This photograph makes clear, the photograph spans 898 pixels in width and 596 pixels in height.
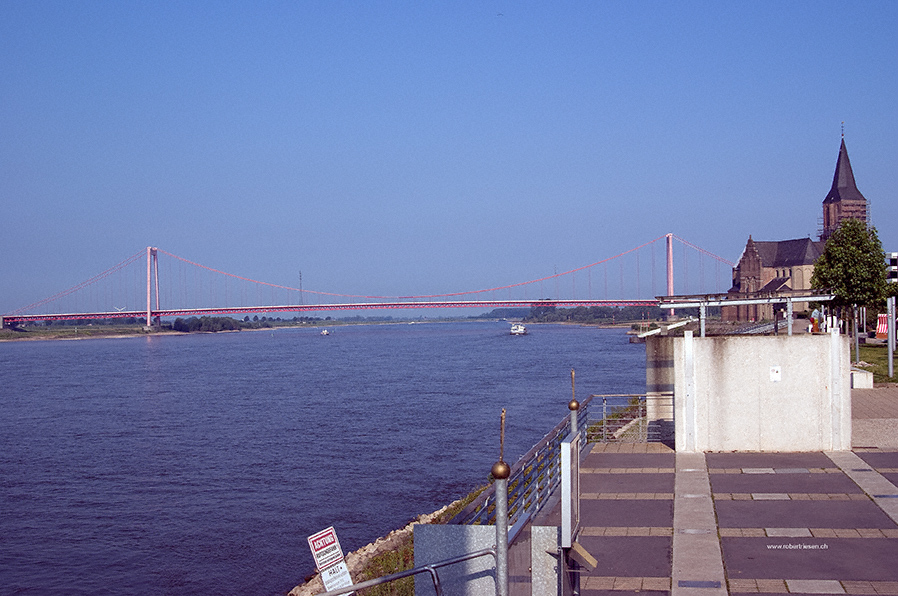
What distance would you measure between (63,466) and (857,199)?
114 meters

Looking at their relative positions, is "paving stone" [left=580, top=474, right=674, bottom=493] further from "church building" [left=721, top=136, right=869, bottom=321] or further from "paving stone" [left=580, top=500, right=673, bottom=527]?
"church building" [left=721, top=136, right=869, bottom=321]

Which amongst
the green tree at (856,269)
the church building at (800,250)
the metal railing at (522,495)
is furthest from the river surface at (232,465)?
the church building at (800,250)

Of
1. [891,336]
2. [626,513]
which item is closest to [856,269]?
[891,336]

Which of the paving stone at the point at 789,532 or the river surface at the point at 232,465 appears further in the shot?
the river surface at the point at 232,465

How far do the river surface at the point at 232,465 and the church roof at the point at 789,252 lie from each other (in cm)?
7587

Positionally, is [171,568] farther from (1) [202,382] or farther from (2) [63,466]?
(1) [202,382]

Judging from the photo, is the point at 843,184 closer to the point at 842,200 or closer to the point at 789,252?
the point at 842,200

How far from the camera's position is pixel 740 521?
8906 millimetres

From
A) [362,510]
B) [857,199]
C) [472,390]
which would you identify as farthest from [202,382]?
[857,199]

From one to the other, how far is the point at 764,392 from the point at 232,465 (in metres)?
15.6

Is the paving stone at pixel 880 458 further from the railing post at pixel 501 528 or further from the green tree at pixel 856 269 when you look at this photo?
the green tree at pixel 856 269

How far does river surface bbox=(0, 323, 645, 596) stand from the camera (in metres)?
15.4

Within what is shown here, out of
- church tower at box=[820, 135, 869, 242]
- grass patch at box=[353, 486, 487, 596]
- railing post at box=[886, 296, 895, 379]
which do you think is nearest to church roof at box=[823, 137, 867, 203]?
church tower at box=[820, 135, 869, 242]

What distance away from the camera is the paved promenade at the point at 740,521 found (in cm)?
704
